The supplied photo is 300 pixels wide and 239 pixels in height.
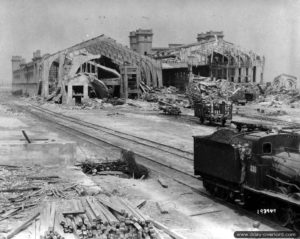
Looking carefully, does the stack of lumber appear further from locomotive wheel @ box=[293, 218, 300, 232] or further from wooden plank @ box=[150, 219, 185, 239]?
locomotive wheel @ box=[293, 218, 300, 232]

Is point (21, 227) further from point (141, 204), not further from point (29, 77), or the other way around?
point (29, 77)

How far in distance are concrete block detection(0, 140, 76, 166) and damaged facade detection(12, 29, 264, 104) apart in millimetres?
38815

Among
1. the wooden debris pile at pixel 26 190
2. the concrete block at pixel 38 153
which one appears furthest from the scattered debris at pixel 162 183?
the concrete block at pixel 38 153

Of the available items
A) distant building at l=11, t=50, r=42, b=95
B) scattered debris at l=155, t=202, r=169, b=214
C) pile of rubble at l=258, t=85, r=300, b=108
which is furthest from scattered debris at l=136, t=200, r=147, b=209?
distant building at l=11, t=50, r=42, b=95

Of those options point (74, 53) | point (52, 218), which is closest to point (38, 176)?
point (52, 218)

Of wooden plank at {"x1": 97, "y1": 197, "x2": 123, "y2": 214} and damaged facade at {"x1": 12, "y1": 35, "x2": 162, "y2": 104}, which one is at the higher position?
damaged facade at {"x1": 12, "y1": 35, "x2": 162, "y2": 104}

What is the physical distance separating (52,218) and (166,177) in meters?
7.21

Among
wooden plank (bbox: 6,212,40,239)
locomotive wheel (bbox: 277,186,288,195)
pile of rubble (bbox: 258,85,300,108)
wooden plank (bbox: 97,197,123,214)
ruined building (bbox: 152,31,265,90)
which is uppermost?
ruined building (bbox: 152,31,265,90)

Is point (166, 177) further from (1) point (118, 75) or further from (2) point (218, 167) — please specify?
(1) point (118, 75)

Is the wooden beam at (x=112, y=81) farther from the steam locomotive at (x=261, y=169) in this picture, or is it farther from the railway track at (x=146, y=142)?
the steam locomotive at (x=261, y=169)

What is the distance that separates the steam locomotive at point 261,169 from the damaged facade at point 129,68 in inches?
1753

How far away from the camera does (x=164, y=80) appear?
236 feet

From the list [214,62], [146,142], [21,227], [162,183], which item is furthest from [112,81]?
[21,227]

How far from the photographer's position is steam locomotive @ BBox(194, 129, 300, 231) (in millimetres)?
10328
